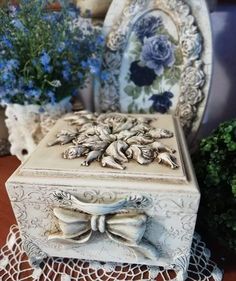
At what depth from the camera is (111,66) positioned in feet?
2.45

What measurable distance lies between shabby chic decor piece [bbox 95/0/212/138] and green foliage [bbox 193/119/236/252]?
18cm

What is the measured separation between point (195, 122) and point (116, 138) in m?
0.28

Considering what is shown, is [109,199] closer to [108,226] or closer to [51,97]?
[108,226]

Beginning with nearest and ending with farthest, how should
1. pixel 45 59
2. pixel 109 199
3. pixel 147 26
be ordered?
pixel 109 199 → pixel 45 59 → pixel 147 26

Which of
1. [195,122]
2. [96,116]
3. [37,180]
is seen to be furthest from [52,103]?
[195,122]

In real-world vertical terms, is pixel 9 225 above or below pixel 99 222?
below

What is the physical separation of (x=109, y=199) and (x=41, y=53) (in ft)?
1.16

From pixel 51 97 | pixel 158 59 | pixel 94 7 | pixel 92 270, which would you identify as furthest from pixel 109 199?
pixel 94 7

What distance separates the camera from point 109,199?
469 millimetres

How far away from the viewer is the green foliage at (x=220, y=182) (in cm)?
53

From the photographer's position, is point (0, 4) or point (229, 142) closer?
point (229, 142)

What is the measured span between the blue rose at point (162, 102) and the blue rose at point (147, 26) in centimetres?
15

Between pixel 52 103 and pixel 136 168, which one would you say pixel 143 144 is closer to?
pixel 136 168

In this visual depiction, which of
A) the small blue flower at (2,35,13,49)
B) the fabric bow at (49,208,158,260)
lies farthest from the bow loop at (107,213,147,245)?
the small blue flower at (2,35,13,49)
